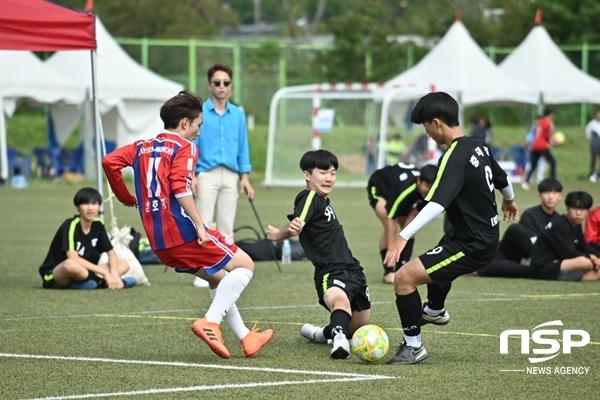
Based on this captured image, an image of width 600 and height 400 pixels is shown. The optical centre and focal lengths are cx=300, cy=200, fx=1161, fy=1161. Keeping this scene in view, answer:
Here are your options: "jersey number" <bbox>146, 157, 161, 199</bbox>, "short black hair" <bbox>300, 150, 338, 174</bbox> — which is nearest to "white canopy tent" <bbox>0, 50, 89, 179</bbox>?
"short black hair" <bbox>300, 150, 338, 174</bbox>

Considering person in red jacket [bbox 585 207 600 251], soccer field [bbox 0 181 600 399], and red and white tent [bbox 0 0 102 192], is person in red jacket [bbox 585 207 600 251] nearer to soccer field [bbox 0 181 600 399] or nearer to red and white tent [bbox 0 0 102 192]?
soccer field [bbox 0 181 600 399]

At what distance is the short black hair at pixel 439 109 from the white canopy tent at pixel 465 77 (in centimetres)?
2203

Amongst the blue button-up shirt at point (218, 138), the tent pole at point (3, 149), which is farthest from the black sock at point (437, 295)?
the tent pole at point (3, 149)

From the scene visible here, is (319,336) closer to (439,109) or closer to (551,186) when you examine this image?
(439,109)

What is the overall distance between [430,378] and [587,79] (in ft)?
83.0

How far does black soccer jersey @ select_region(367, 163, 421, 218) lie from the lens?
1188cm

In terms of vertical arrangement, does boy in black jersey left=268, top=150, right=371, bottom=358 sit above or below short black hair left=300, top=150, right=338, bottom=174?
below

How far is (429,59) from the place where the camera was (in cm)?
3075

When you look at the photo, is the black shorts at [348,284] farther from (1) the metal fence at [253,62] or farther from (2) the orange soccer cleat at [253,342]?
(1) the metal fence at [253,62]

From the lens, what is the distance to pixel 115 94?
29562mm

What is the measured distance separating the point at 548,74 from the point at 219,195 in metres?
20.8

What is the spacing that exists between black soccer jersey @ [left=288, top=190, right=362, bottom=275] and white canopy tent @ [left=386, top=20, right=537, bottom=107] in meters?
21.5

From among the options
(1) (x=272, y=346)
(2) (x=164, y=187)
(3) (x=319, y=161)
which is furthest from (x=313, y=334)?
(2) (x=164, y=187)

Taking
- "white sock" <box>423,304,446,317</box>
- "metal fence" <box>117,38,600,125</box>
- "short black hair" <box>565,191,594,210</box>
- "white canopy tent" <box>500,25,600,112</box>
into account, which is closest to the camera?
"white sock" <box>423,304,446,317</box>
